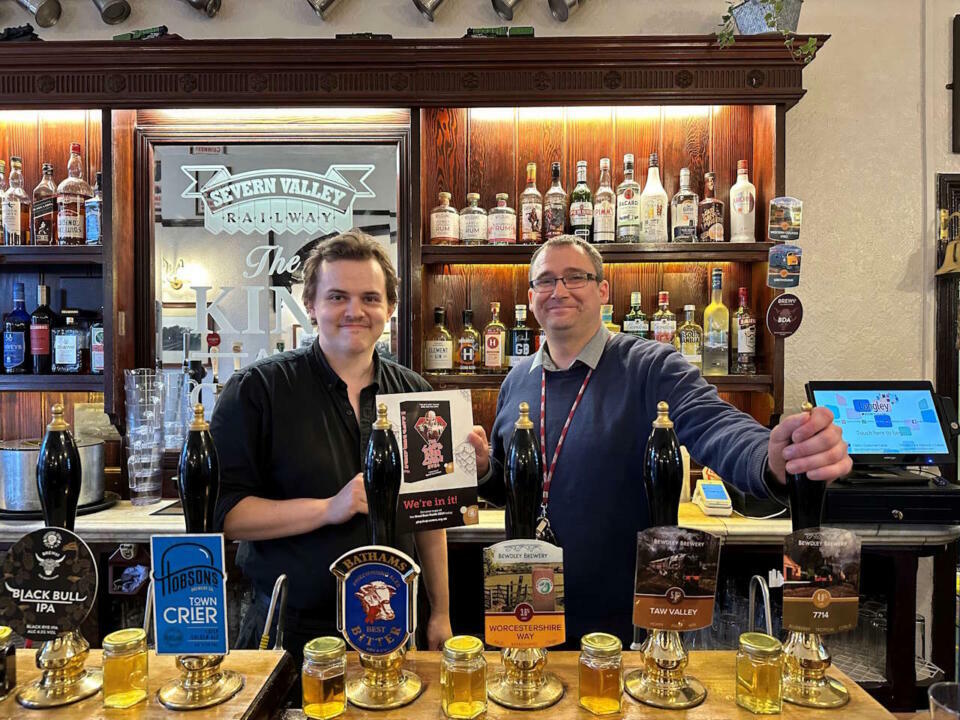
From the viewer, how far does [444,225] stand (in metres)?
2.43

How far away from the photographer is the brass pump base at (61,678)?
0.81 metres

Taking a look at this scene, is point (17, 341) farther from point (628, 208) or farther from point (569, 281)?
point (628, 208)

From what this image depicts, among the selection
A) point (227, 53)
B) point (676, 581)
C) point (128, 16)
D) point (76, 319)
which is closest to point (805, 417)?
point (676, 581)

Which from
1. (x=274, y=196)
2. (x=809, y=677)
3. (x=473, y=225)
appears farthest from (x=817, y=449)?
(x=274, y=196)

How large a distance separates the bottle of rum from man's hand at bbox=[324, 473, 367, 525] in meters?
2.00

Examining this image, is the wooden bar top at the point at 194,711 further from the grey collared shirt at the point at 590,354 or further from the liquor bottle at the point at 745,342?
the liquor bottle at the point at 745,342

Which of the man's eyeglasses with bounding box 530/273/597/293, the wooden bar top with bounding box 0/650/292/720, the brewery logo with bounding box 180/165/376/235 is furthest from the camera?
the brewery logo with bounding box 180/165/376/235

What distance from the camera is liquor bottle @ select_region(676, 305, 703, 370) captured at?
2.44m

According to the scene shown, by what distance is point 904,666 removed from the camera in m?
2.00

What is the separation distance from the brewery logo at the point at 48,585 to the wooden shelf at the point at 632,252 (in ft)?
5.54

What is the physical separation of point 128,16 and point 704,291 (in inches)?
103

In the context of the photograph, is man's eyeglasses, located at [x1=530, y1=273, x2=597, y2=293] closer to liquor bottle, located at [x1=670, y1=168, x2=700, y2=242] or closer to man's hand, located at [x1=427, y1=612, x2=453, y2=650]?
man's hand, located at [x1=427, y1=612, x2=453, y2=650]

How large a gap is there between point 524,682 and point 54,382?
92.3 inches

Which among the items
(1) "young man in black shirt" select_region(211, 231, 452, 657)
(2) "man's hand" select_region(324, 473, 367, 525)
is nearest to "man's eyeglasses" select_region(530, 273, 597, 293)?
(1) "young man in black shirt" select_region(211, 231, 452, 657)
